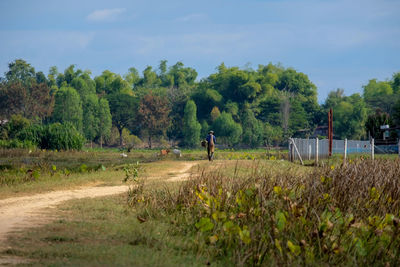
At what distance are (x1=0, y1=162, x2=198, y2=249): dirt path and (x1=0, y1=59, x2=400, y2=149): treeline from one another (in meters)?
34.7

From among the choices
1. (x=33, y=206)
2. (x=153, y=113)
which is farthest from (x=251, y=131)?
(x=33, y=206)

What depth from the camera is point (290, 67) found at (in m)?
96.8

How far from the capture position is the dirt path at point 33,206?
27.8ft

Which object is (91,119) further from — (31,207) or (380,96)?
(31,207)

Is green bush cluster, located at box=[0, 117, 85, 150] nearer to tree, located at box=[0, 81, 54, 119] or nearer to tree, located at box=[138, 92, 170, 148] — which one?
tree, located at box=[138, 92, 170, 148]

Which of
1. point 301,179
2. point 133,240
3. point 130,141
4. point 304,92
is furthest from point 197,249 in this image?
point 304,92

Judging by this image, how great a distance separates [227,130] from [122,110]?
14.2 meters

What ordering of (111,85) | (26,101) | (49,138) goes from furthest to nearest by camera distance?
1. (111,85)
2. (26,101)
3. (49,138)

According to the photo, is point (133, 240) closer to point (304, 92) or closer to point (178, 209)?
point (178, 209)

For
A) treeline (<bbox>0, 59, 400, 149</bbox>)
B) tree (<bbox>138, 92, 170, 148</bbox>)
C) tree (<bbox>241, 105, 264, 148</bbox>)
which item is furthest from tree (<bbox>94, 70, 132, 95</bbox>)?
tree (<bbox>241, 105, 264, 148</bbox>)

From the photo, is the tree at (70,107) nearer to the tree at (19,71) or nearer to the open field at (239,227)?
the tree at (19,71)

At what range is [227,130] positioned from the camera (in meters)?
65.8

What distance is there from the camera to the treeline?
61.7 meters

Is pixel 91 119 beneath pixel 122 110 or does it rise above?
beneath
